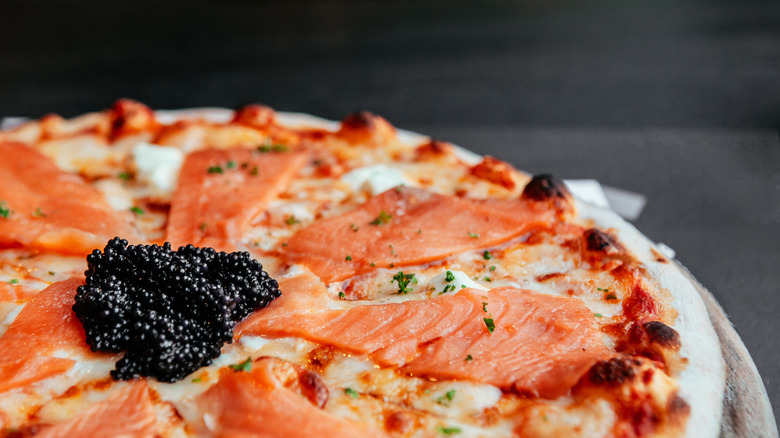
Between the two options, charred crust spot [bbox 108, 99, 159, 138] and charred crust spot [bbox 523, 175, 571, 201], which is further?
charred crust spot [bbox 108, 99, 159, 138]

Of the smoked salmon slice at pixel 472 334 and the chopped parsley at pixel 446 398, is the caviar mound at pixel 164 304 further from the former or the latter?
the chopped parsley at pixel 446 398

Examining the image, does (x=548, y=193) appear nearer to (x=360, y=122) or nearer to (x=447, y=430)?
(x=360, y=122)

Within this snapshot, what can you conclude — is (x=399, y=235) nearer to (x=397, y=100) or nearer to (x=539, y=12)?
(x=397, y=100)

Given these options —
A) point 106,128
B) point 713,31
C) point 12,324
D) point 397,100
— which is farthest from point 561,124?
point 12,324

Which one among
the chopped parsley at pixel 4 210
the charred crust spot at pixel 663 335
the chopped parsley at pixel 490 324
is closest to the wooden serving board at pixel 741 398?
the charred crust spot at pixel 663 335

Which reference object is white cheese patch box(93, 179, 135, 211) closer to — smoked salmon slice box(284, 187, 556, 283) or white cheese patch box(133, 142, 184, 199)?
white cheese patch box(133, 142, 184, 199)

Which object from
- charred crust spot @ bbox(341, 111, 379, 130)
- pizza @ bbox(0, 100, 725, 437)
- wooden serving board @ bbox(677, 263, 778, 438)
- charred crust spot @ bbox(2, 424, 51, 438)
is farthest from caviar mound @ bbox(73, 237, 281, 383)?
wooden serving board @ bbox(677, 263, 778, 438)
